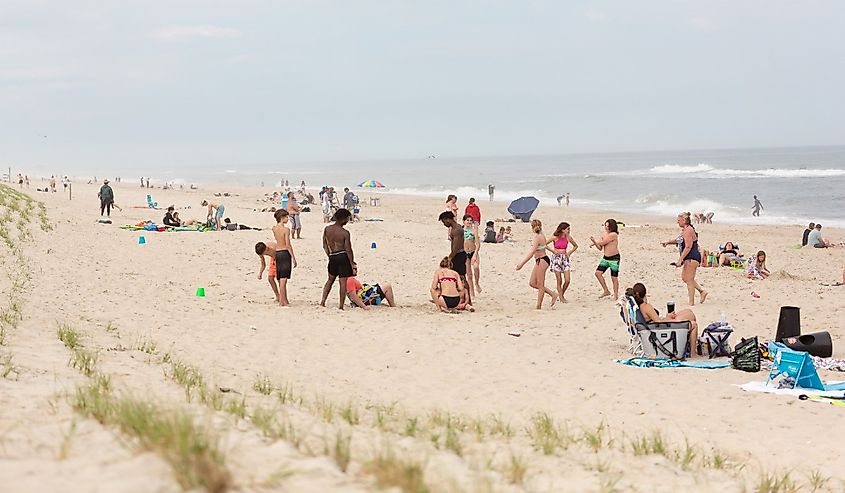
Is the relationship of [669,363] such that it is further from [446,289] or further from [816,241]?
[816,241]

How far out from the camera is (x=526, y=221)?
1139 inches

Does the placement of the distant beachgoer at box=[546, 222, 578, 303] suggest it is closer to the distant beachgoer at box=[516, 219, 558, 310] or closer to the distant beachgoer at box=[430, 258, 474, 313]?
the distant beachgoer at box=[516, 219, 558, 310]

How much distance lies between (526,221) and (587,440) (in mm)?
24257

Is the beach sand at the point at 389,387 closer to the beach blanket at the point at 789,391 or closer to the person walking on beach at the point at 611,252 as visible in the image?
the beach blanket at the point at 789,391

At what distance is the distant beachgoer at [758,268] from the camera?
14289mm

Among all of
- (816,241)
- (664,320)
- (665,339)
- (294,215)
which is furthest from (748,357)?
(816,241)

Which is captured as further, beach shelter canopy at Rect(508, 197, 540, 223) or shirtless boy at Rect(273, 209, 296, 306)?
beach shelter canopy at Rect(508, 197, 540, 223)

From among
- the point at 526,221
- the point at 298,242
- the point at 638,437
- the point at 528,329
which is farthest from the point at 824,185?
the point at 638,437

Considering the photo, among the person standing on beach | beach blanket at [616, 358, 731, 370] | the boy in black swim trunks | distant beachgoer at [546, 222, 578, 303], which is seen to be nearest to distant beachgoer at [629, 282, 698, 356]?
beach blanket at [616, 358, 731, 370]

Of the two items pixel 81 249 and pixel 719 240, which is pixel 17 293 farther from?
pixel 719 240

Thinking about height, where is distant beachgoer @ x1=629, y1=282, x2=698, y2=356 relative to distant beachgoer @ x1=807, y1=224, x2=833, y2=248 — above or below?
below

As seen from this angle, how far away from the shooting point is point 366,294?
11.3 metres

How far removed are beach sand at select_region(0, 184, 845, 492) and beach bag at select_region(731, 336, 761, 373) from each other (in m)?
0.17

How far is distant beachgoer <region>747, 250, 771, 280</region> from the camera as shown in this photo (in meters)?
14.3
